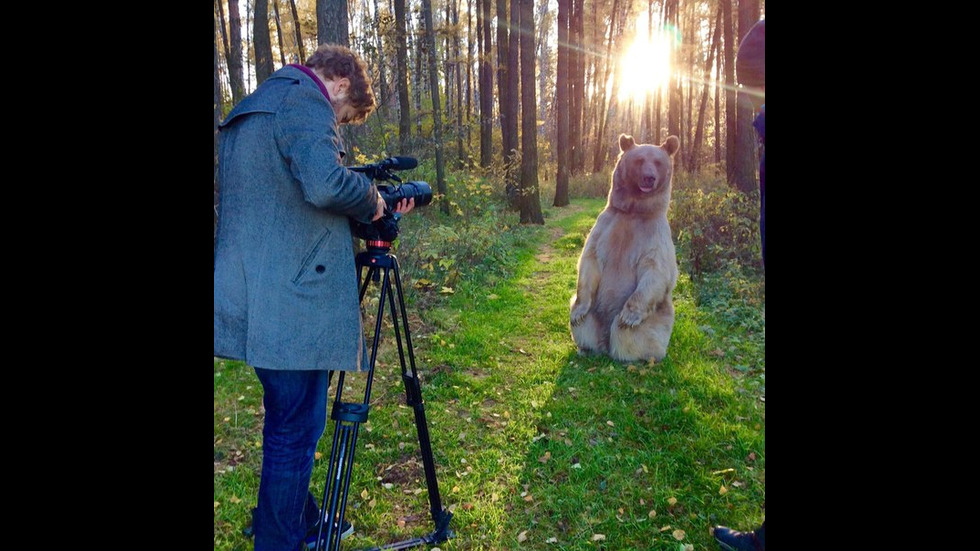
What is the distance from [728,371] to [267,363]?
13.0 feet

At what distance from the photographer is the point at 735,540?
8.40 feet

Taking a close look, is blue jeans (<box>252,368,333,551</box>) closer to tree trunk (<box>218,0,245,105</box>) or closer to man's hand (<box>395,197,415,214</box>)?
man's hand (<box>395,197,415,214</box>)

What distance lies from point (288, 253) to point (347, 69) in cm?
74

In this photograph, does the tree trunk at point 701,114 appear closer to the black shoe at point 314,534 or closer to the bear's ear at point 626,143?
the bear's ear at point 626,143

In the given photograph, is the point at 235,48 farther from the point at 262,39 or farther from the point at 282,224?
the point at 282,224

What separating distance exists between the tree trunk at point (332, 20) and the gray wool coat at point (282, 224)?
4.02m

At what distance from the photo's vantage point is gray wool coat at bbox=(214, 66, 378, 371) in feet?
6.19
